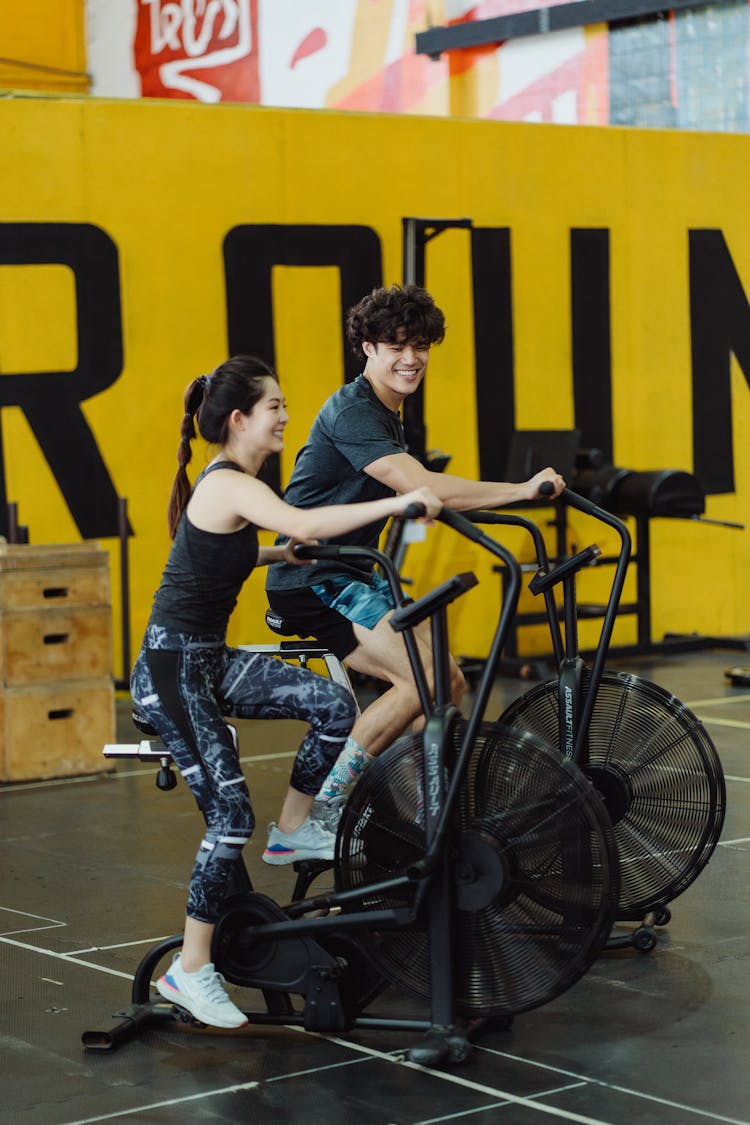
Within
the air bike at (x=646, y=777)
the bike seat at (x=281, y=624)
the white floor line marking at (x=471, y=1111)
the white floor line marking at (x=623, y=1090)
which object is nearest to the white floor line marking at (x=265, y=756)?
the bike seat at (x=281, y=624)

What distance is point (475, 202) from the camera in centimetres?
1006

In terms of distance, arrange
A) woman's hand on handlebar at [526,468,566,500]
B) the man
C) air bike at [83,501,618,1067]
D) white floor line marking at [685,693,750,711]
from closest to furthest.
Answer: air bike at [83,501,618,1067] < woman's hand on handlebar at [526,468,566,500] < the man < white floor line marking at [685,693,750,711]

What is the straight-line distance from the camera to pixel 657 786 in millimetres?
4582

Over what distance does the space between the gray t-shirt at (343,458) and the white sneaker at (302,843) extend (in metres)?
0.64

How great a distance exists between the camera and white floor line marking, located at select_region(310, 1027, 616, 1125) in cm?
339

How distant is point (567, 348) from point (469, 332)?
0.72 meters

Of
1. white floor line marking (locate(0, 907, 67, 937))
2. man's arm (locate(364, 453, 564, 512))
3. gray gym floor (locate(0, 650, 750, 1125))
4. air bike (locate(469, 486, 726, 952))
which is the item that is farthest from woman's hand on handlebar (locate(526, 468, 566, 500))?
white floor line marking (locate(0, 907, 67, 937))

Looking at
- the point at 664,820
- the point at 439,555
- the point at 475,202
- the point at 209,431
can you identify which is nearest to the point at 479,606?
the point at 439,555

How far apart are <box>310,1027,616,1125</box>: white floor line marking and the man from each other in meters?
0.81

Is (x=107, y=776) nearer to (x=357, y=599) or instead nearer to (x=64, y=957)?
(x=64, y=957)

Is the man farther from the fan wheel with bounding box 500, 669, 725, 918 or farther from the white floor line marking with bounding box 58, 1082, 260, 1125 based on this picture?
the white floor line marking with bounding box 58, 1082, 260, 1125

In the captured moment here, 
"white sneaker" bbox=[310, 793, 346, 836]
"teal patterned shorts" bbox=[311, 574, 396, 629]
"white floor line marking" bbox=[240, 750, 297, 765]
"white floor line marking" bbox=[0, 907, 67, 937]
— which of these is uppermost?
"teal patterned shorts" bbox=[311, 574, 396, 629]

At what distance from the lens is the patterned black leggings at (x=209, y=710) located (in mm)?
3812

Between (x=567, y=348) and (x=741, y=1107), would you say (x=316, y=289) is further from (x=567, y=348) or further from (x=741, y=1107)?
(x=741, y=1107)
